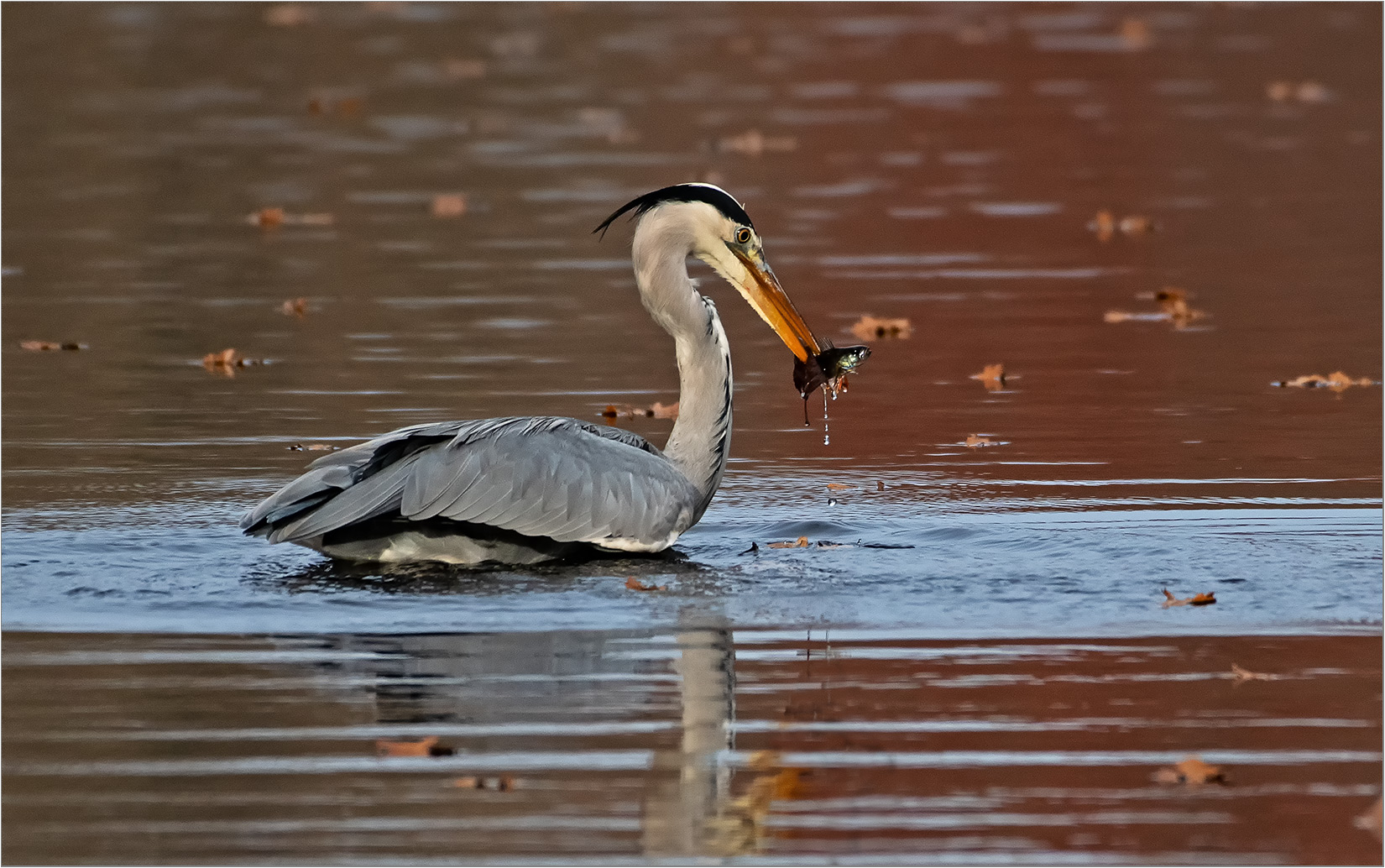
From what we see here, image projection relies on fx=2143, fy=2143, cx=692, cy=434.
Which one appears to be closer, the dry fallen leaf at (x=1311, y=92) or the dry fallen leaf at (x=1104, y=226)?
the dry fallen leaf at (x=1104, y=226)

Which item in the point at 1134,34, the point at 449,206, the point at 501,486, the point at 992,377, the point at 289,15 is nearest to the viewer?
the point at 501,486

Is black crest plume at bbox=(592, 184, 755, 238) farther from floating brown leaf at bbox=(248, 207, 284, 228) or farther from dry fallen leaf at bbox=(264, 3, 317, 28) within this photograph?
dry fallen leaf at bbox=(264, 3, 317, 28)

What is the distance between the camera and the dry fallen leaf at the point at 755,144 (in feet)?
81.7

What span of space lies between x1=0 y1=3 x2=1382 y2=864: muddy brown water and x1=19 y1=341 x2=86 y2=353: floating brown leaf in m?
0.21

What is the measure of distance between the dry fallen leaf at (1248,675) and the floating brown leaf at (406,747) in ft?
9.65

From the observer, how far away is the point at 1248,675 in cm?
786

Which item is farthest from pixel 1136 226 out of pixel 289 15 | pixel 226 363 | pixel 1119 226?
pixel 289 15

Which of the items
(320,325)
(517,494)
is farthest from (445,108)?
(517,494)

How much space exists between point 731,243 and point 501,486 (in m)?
1.74

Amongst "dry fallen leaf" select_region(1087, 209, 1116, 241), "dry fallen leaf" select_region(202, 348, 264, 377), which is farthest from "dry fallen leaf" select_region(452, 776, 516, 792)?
"dry fallen leaf" select_region(1087, 209, 1116, 241)

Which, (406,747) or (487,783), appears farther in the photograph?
(406,747)

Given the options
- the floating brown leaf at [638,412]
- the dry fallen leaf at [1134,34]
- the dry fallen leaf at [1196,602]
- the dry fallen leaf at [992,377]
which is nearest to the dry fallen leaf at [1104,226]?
the dry fallen leaf at [992,377]

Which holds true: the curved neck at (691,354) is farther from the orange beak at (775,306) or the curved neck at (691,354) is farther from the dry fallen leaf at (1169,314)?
the dry fallen leaf at (1169,314)

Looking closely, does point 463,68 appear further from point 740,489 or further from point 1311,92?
point 740,489
